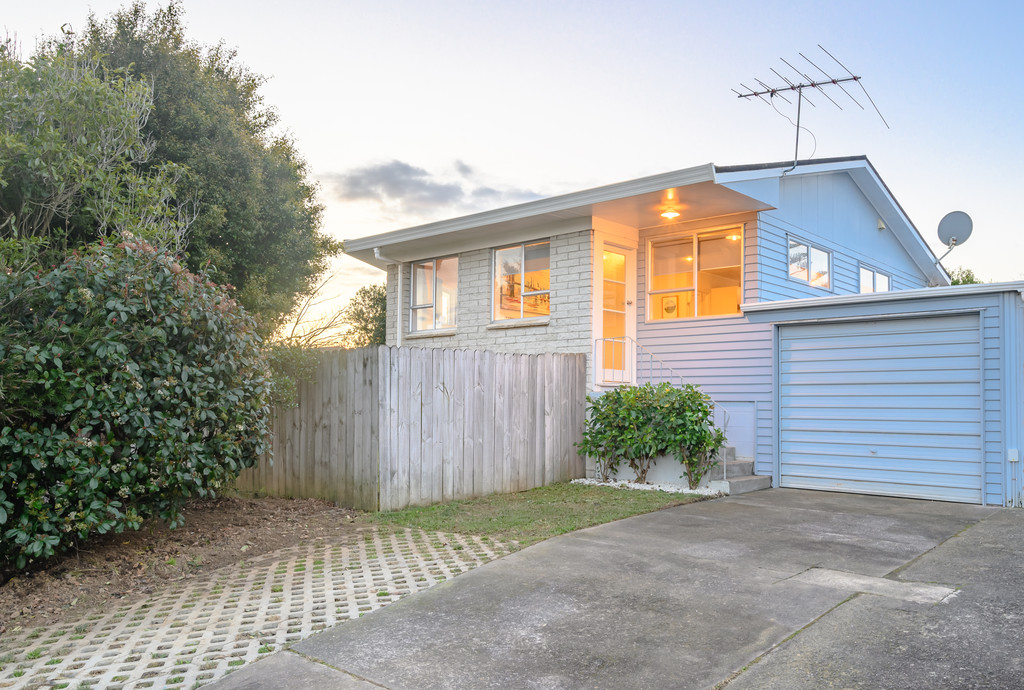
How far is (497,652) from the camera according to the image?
390 cm

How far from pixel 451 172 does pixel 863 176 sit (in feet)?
32.1

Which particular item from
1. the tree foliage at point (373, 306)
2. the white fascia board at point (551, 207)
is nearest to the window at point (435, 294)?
the white fascia board at point (551, 207)

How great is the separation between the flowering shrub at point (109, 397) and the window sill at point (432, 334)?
7795 millimetres

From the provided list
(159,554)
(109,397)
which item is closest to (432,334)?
(159,554)

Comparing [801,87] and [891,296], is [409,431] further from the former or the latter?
[801,87]

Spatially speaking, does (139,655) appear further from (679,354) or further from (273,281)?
(273,281)

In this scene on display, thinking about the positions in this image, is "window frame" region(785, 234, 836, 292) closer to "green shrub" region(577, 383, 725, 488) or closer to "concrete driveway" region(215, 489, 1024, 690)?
"green shrub" region(577, 383, 725, 488)

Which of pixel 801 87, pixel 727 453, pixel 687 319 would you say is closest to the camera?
pixel 727 453

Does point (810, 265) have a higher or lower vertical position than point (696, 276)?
higher

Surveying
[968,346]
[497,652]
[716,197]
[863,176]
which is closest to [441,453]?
[497,652]

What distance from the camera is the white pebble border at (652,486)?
9.50 m

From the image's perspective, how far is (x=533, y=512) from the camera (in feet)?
26.1

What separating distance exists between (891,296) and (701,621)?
21.9 ft

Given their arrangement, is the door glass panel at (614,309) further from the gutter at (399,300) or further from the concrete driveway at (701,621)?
the concrete driveway at (701,621)
